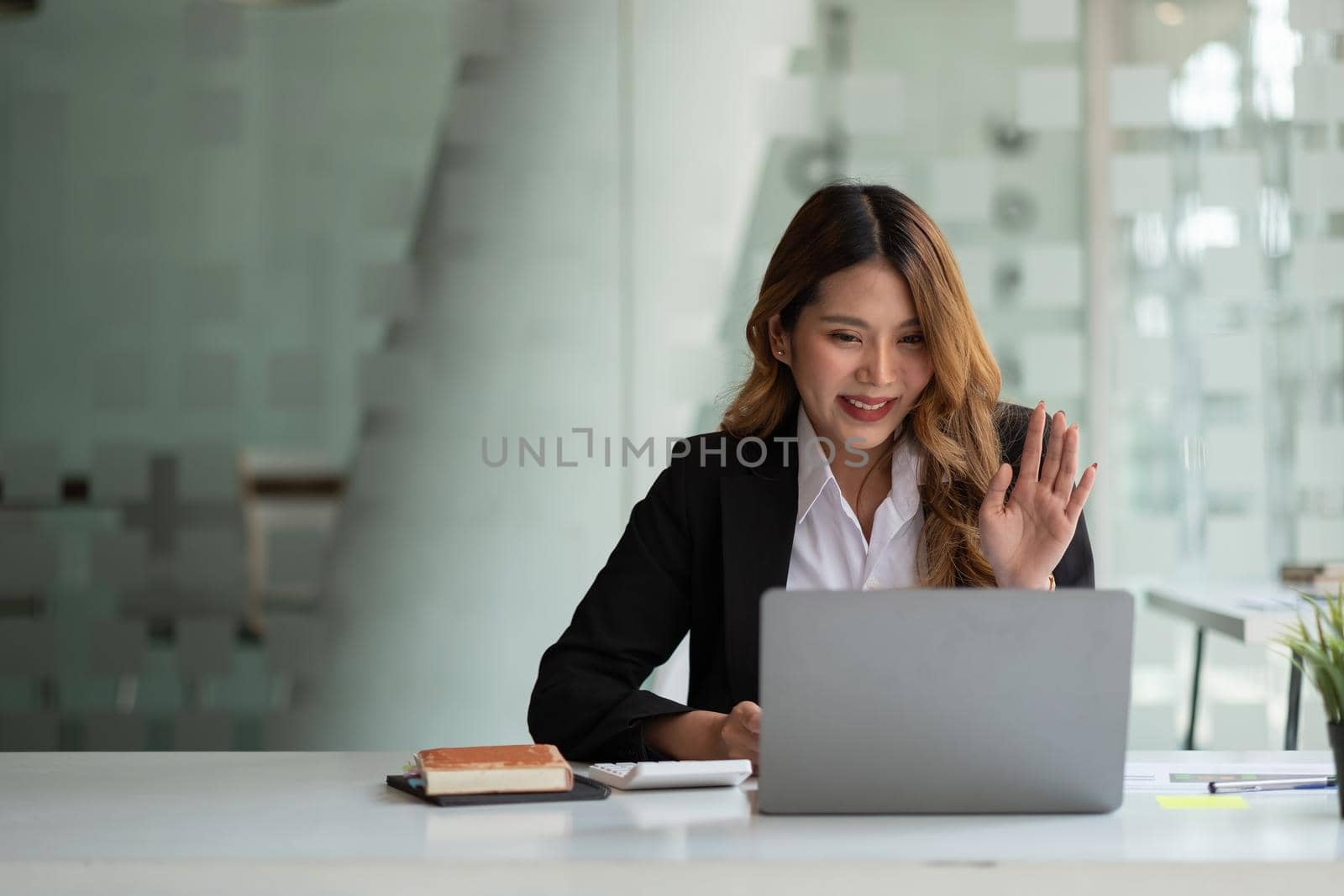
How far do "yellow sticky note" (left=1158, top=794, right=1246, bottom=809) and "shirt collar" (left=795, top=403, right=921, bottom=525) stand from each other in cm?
77

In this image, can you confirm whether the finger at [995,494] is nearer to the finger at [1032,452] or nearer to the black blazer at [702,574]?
the finger at [1032,452]

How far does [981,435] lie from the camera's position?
2.16 metres

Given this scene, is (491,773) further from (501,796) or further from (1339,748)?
(1339,748)

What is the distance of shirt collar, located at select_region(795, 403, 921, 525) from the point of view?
212 cm

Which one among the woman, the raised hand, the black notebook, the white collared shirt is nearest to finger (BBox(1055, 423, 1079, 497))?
the raised hand

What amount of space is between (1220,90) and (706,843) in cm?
334

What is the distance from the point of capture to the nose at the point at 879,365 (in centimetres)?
208

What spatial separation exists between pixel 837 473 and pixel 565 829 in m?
1.06

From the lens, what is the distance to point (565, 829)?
1.27 meters

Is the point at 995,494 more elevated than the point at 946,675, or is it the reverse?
the point at 995,494

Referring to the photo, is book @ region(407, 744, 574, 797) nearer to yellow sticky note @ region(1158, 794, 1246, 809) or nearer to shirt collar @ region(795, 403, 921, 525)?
yellow sticky note @ region(1158, 794, 1246, 809)

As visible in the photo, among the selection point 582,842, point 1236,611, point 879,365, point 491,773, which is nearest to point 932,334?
point 879,365

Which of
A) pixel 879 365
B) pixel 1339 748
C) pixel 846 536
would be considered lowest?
pixel 1339 748

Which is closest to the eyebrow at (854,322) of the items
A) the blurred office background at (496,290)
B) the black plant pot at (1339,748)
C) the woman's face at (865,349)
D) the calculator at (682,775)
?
the woman's face at (865,349)
